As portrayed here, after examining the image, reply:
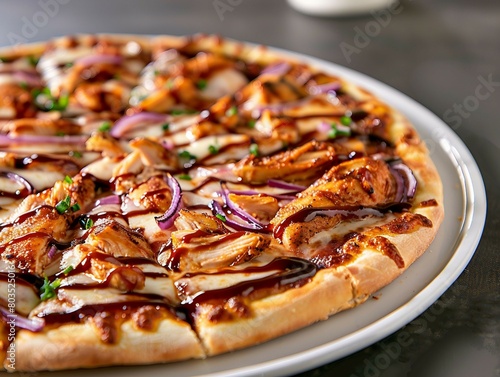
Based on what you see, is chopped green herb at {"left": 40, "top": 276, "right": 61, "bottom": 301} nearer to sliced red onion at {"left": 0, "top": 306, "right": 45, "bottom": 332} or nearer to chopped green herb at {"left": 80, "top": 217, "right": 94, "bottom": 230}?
sliced red onion at {"left": 0, "top": 306, "right": 45, "bottom": 332}

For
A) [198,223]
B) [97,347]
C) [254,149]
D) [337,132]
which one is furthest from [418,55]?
[97,347]

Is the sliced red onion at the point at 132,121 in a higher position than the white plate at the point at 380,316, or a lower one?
higher

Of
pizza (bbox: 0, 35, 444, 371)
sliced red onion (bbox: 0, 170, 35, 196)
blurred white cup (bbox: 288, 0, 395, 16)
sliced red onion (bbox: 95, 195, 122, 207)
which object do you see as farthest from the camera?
blurred white cup (bbox: 288, 0, 395, 16)

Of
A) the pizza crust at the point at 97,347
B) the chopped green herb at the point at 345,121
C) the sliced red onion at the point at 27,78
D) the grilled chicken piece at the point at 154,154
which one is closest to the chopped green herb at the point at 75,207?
the grilled chicken piece at the point at 154,154

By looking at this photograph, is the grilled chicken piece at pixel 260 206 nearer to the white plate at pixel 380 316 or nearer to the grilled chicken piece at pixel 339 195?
the grilled chicken piece at pixel 339 195

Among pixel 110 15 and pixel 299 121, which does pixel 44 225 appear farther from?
pixel 110 15

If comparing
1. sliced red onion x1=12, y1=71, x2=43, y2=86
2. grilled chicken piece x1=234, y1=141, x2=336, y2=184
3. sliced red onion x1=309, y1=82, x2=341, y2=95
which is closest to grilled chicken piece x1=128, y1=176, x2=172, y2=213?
grilled chicken piece x1=234, y1=141, x2=336, y2=184
